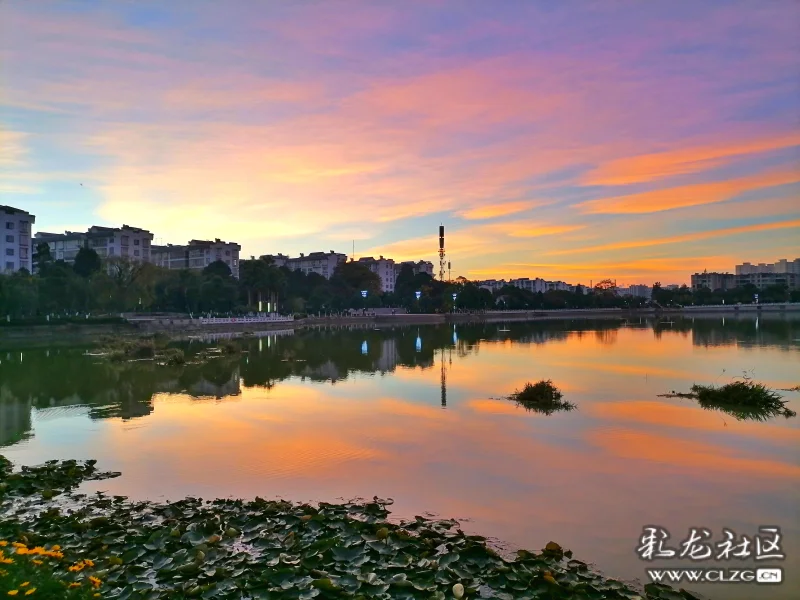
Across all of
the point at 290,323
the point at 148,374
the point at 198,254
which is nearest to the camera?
the point at 148,374

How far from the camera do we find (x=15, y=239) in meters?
61.6

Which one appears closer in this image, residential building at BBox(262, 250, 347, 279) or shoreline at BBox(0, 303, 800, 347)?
shoreline at BBox(0, 303, 800, 347)

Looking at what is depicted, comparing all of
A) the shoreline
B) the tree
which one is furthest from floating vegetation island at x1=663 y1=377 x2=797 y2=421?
the tree

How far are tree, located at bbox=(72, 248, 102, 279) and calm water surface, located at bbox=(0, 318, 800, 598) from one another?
40.4 m

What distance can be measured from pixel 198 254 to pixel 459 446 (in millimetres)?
96746

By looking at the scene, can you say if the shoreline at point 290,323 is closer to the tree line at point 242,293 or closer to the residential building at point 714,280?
the tree line at point 242,293

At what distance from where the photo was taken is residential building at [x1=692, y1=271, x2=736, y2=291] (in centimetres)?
18712

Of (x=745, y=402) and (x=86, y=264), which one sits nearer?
(x=745, y=402)

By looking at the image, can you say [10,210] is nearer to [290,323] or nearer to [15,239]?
[15,239]

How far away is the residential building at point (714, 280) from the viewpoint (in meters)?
187

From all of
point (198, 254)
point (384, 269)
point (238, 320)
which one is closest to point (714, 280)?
point (384, 269)

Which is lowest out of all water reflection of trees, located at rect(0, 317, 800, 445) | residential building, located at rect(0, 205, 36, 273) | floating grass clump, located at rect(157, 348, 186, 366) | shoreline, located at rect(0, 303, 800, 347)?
water reflection of trees, located at rect(0, 317, 800, 445)

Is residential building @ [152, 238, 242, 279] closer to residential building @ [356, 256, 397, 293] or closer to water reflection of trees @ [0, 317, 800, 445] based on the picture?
residential building @ [356, 256, 397, 293]

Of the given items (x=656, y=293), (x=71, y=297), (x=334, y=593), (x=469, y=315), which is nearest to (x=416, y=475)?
(x=334, y=593)
